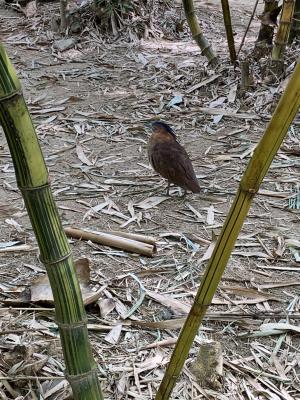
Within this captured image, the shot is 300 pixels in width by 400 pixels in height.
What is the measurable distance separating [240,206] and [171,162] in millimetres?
2132

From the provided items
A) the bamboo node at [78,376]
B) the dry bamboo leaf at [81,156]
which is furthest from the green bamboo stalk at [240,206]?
the dry bamboo leaf at [81,156]

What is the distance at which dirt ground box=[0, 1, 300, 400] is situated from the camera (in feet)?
6.63

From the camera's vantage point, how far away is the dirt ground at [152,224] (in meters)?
2.02

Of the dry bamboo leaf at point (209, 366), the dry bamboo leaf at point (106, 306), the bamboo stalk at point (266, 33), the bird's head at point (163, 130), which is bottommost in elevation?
the dry bamboo leaf at point (209, 366)

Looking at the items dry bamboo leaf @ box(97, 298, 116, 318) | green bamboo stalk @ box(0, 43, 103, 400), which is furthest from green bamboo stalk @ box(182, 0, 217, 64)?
green bamboo stalk @ box(0, 43, 103, 400)

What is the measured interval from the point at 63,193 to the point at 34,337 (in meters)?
1.46

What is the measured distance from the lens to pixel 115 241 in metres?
2.81

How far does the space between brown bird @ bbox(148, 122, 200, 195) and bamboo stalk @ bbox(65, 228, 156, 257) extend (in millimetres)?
607

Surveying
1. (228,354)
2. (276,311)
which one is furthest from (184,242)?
(228,354)

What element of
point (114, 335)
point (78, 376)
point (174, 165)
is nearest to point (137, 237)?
point (174, 165)

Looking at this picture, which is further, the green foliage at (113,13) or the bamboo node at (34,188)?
the green foliage at (113,13)

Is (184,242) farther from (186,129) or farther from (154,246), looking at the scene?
(186,129)

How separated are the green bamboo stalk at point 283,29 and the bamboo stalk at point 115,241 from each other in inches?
89.7

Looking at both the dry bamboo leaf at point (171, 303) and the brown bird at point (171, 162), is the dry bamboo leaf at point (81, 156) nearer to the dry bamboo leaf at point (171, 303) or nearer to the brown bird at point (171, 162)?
the brown bird at point (171, 162)
